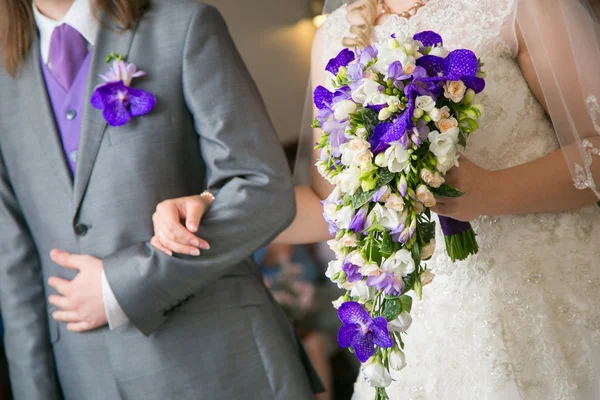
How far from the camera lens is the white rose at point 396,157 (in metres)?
1.14

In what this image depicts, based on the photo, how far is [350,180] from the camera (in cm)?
118

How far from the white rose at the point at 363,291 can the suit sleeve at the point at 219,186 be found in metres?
0.42

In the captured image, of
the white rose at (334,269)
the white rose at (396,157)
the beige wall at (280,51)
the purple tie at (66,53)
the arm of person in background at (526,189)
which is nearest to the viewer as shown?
the white rose at (396,157)

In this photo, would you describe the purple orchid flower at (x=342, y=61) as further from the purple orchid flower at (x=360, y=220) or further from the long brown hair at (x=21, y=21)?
the long brown hair at (x=21, y=21)

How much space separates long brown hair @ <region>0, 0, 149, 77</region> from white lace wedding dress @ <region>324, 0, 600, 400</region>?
64cm

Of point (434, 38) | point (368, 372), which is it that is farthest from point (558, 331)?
point (434, 38)

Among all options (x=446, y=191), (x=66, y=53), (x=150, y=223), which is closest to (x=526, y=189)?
(x=446, y=191)

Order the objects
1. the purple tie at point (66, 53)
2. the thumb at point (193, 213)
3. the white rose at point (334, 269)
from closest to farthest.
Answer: the white rose at point (334, 269), the thumb at point (193, 213), the purple tie at point (66, 53)

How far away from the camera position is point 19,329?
1660 millimetres

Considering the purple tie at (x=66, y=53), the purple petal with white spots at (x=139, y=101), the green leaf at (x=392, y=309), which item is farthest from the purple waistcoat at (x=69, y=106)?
the green leaf at (x=392, y=309)

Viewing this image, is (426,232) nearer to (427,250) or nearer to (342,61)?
(427,250)

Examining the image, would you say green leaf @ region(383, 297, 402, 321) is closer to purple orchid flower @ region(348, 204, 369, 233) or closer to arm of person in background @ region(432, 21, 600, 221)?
purple orchid flower @ region(348, 204, 369, 233)

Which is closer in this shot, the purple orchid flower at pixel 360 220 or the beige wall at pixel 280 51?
the purple orchid flower at pixel 360 220

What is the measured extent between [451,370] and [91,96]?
0.92 meters
